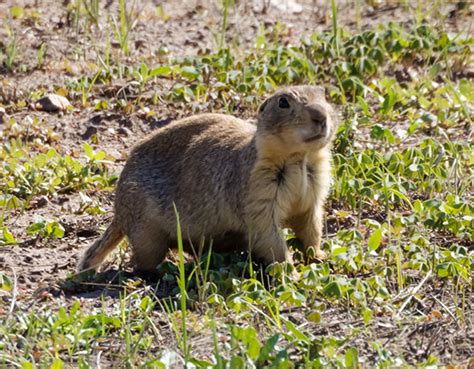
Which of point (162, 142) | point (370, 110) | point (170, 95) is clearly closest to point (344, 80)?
point (370, 110)

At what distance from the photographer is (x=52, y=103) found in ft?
26.0

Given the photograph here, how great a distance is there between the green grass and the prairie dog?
202mm

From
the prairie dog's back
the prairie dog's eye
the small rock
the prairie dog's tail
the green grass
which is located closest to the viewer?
the green grass

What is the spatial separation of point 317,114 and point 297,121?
0.13 meters

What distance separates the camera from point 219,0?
970cm

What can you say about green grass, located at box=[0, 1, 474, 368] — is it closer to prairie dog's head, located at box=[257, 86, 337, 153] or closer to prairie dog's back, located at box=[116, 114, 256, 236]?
prairie dog's back, located at box=[116, 114, 256, 236]

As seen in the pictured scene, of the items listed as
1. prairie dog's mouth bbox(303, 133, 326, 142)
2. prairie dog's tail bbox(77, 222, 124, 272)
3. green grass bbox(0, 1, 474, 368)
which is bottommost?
prairie dog's tail bbox(77, 222, 124, 272)

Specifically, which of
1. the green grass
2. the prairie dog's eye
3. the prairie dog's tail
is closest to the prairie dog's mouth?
the prairie dog's eye

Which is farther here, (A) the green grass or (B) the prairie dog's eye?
(B) the prairie dog's eye

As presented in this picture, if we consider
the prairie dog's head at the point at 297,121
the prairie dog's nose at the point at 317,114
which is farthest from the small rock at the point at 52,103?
the prairie dog's nose at the point at 317,114

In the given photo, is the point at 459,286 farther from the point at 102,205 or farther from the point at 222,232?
the point at 102,205

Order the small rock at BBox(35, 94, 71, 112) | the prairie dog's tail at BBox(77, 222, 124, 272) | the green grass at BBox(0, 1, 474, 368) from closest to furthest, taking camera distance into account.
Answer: the green grass at BBox(0, 1, 474, 368), the prairie dog's tail at BBox(77, 222, 124, 272), the small rock at BBox(35, 94, 71, 112)

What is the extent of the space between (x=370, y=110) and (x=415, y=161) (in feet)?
3.95

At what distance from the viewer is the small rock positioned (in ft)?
26.0
